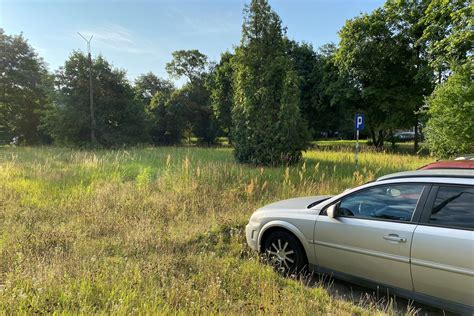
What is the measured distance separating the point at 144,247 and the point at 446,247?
13.2ft

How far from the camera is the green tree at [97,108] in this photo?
929 inches

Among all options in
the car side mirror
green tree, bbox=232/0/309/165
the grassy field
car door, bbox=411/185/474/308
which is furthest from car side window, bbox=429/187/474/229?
green tree, bbox=232/0/309/165

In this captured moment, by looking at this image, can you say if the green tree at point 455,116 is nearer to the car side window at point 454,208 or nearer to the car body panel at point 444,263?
the car side window at point 454,208

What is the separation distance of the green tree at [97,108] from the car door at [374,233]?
2375 centimetres

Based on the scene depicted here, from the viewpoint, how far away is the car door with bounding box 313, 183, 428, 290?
10.9 ft

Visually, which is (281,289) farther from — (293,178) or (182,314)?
(293,178)

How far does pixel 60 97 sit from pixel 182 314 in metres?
25.1

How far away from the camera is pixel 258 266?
425 cm

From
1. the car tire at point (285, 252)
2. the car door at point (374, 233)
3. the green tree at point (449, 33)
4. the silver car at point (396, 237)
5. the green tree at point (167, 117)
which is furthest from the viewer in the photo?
the green tree at point (167, 117)

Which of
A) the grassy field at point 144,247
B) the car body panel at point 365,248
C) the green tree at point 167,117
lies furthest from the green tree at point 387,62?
the car body panel at point 365,248

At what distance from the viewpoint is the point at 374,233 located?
3.48m

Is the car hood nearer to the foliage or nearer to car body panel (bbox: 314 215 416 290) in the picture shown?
car body panel (bbox: 314 215 416 290)

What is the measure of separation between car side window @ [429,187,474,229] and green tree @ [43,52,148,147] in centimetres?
2471

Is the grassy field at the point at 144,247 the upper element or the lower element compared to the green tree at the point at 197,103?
lower
